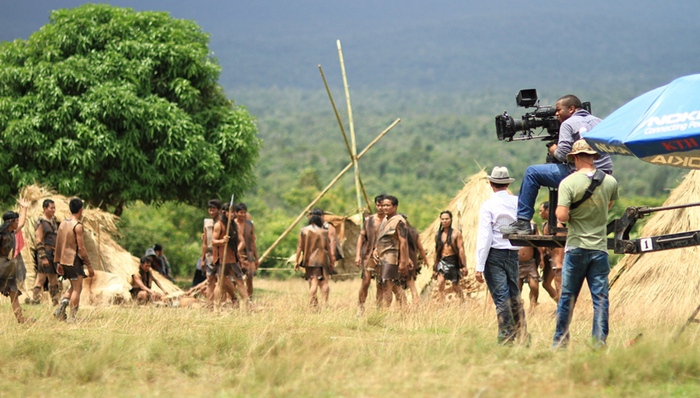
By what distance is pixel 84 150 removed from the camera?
604 inches

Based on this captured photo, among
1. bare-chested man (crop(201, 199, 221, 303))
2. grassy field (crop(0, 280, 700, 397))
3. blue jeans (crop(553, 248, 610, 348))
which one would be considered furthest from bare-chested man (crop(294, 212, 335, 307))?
blue jeans (crop(553, 248, 610, 348))

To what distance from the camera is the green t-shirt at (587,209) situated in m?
5.39

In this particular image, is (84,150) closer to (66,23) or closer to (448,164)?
(66,23)

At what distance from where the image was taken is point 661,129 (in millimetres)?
5270

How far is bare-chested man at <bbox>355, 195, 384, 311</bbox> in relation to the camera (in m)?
9.64

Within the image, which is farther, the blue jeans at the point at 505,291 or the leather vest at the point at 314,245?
the leather vest at the point at 314,245

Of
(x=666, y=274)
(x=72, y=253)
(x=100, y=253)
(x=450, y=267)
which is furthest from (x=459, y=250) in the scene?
(x=100, y=253)

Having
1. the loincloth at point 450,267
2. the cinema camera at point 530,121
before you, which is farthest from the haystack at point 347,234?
the cinema camera at point 530,121

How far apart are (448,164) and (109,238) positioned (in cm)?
7418

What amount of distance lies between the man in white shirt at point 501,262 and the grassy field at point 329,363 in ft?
0.93

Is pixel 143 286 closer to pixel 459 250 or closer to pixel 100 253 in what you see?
pixel 100 253

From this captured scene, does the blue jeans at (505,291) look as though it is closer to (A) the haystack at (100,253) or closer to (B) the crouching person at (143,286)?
(B) the crouching person at (143,286)

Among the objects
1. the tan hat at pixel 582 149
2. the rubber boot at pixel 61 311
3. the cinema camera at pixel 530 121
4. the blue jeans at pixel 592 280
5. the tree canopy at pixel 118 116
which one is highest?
the tree canopy at pixel 118 116

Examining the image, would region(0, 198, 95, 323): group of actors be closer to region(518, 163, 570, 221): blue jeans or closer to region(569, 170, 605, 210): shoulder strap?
region(518, 163, 570, 221): blue jeans
